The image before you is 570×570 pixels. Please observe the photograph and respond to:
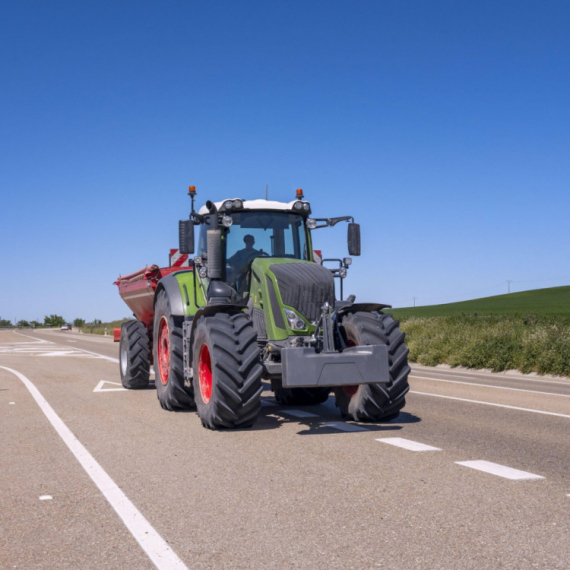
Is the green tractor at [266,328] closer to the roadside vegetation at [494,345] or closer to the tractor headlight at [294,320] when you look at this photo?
the tractor headlight at [294,320]

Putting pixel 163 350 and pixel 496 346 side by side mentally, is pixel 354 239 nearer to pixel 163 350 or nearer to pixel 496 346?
pixel 163 350

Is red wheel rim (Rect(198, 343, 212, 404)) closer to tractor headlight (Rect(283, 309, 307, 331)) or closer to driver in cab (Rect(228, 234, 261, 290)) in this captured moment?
tractor headlight (Rect(283, 309, 307, 331))

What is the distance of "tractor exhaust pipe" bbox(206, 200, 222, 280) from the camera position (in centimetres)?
952

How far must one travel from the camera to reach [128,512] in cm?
516

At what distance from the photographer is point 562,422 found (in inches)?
373

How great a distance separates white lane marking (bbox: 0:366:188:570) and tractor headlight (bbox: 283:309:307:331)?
275 cm

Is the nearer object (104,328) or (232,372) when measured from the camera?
(232,372)

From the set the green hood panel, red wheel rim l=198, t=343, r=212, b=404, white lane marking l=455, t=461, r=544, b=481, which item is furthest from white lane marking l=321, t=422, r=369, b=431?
white lane marking l=455, t=461, r=544, b=481

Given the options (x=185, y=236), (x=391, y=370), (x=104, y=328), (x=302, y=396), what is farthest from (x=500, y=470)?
(x=104, y=328)

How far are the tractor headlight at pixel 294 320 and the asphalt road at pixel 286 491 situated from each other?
1243 millimetres

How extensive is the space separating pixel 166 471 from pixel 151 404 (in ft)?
17.6

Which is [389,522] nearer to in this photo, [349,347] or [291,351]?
[291,351]

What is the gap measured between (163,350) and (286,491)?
6378 mm

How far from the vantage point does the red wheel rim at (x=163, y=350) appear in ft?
37.9
